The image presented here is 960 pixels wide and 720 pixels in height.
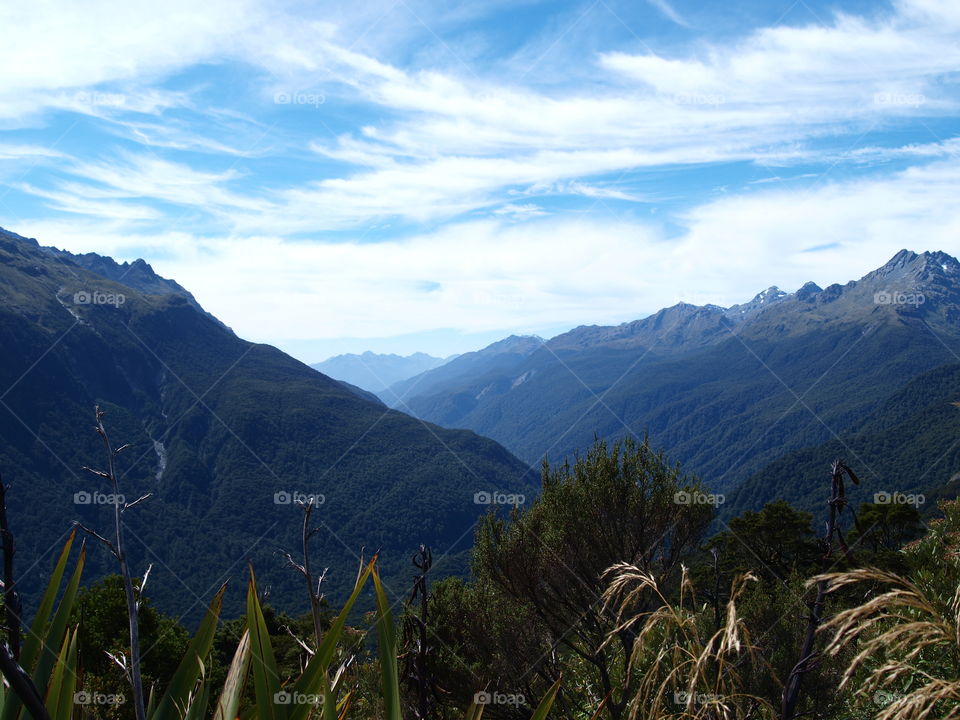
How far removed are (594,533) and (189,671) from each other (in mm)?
8800

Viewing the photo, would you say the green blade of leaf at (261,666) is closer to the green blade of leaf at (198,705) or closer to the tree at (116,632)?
the green blade of leaf at (198,705)

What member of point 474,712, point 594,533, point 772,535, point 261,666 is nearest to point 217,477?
point 772,535

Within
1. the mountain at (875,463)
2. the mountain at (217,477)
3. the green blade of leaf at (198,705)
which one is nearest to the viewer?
the green blade of leaf at (198,705)

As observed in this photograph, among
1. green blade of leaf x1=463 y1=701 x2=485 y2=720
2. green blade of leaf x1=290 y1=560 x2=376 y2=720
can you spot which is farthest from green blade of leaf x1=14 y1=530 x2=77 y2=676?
green blade of leaf x1=463 y1=701 x2=485 y2=720

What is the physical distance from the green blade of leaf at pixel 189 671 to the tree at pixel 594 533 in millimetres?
8310

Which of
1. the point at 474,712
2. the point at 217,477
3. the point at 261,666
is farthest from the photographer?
the point at 217,477

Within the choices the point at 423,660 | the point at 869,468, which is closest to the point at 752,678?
the point at 423,660

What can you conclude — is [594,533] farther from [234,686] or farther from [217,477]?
[217,477]

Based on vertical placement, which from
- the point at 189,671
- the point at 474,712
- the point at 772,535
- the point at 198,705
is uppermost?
the point at 189,671

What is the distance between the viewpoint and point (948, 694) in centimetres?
187

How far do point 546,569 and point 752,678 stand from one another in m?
3.80

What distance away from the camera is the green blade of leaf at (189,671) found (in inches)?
101

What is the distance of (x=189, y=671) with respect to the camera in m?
2.58

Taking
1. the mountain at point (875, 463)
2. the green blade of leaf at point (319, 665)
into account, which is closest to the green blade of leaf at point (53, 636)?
the green blade of leaf at point (319, 665)
